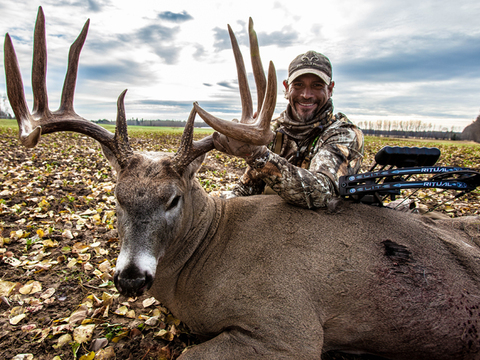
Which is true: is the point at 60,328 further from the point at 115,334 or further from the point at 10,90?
the point at 10,90

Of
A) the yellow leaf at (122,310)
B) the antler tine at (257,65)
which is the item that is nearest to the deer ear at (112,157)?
the antler tine at (257,65)

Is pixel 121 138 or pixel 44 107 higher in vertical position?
pixel 44 107

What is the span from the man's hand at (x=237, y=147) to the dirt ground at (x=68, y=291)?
2.01 m

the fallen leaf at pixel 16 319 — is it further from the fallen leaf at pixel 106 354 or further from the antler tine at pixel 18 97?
the antler tine at pixel 18 97

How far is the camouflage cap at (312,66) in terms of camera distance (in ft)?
13.7

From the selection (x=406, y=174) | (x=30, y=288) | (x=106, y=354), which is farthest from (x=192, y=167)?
(x=30, y=288)

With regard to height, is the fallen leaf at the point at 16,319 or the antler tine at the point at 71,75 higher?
Result: the antler tine at the point at 71,75

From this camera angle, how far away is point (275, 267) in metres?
2.77

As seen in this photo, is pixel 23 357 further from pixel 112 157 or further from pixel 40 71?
pixel 40 71

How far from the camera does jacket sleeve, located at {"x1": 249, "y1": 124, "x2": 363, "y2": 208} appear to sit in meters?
3.02

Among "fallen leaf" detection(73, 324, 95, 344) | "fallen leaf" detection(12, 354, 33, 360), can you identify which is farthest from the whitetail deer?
"fallen leaf" detection(12, 354, 33, 360)

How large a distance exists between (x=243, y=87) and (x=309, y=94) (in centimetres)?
163

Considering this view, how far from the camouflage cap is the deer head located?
1.50 m

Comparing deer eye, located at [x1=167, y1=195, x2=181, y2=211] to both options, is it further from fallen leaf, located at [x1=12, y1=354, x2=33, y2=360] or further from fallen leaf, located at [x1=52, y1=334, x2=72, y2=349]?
fallen leaf, located at [x1=12, y1=354, x2=33, y2=360]
